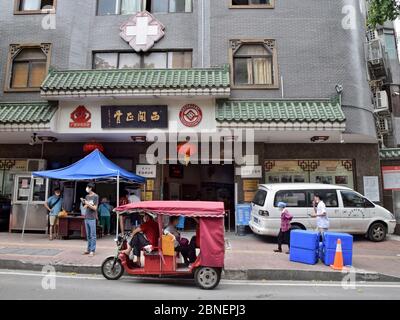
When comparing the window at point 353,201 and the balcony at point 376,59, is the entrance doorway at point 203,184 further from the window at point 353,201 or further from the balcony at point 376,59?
the balcony at point 376,59

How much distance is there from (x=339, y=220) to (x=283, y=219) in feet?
9.88

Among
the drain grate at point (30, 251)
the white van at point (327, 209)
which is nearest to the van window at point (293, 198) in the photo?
the white van at point (327, 209)

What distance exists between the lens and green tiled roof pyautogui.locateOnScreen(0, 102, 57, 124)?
459 inches

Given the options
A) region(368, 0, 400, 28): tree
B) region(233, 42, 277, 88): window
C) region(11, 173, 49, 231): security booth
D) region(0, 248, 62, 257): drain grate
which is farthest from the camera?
region(233, 42, 277, 88): window

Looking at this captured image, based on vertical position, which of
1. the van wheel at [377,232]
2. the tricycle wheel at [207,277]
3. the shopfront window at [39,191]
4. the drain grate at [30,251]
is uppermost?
the shopfront window at [39,191]

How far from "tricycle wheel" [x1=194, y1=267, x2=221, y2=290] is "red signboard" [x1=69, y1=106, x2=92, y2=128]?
7903 mm

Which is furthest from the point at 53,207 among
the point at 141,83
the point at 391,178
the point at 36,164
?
the point at 391,178

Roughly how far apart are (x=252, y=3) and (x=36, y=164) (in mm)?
11223

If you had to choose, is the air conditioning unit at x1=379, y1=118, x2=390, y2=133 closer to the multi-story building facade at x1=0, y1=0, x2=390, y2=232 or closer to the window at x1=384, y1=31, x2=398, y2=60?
the window at x1=384, y1=31, x2=398, y2=60

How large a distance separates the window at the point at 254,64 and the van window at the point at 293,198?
450cm

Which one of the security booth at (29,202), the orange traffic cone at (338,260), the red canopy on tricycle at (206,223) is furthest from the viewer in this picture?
the security booth at (29,202)

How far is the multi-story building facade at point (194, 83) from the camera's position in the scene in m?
11.9

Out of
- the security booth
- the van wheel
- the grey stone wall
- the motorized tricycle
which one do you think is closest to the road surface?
the motorized tricycle

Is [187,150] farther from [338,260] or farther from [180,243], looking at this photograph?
[338,260]
